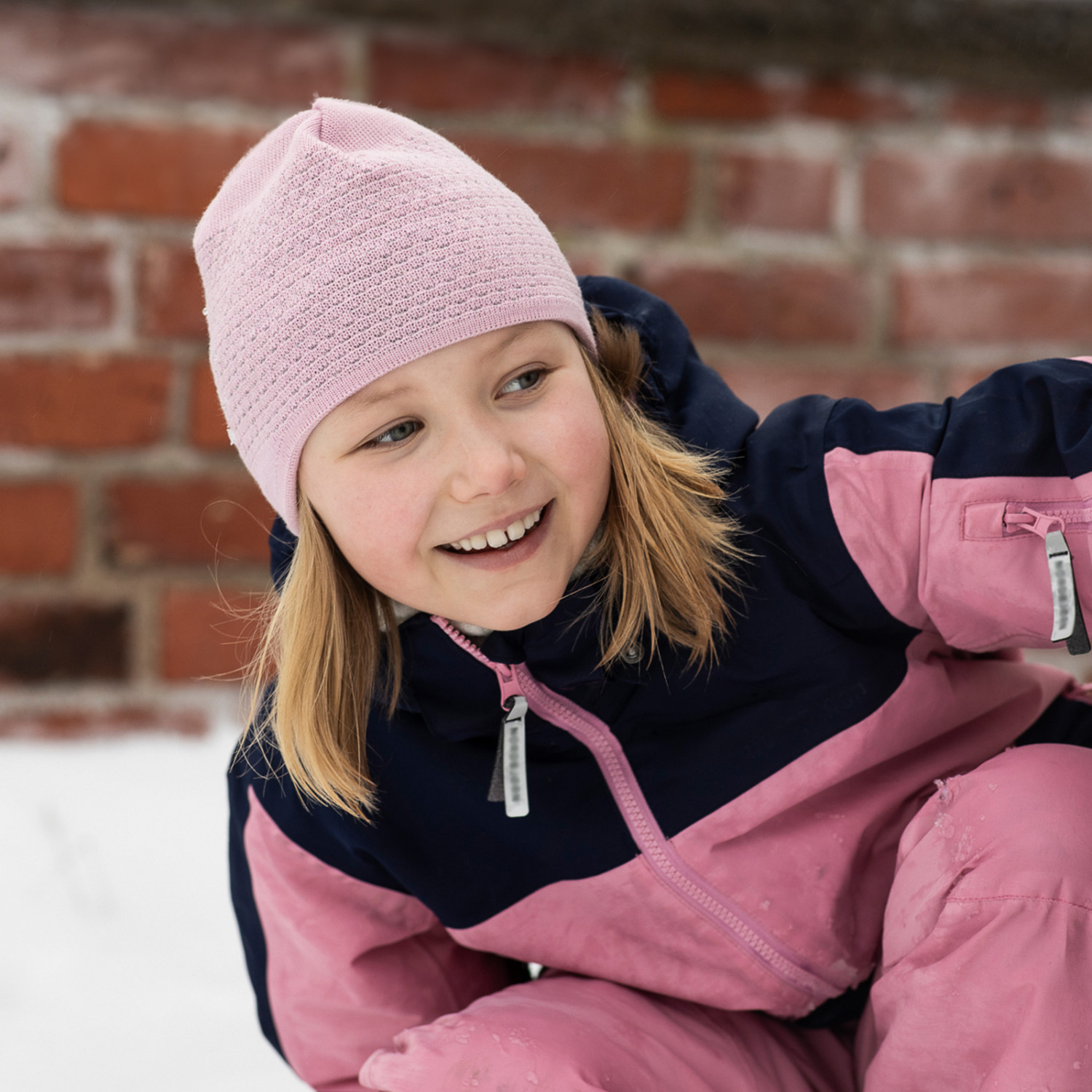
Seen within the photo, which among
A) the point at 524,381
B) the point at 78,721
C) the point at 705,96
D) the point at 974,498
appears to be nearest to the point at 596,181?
the point at 705,96

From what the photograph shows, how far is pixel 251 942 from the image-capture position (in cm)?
95

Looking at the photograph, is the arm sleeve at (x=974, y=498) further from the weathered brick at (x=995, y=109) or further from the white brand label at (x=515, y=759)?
the weathered brick at (x=995, y=109)

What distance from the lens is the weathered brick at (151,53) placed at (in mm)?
1236

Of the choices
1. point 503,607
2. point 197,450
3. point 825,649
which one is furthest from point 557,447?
point 197,450

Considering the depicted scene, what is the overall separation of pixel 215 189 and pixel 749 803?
32.0 inches

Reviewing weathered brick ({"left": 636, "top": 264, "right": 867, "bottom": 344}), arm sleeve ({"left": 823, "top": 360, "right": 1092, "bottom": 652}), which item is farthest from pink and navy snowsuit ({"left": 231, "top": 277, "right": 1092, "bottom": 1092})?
weathered brick ({"left": 636, "top": 264, "right": 867, "bottom": 344})

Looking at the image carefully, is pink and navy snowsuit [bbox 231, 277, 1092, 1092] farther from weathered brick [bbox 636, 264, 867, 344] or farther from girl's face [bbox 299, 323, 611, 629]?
weathered brick [bbox 636, 264, 867, 344]

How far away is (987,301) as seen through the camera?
52.8 inches

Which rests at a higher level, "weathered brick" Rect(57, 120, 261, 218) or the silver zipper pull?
"weathered brick" Rect(57, 120, 261, 218)

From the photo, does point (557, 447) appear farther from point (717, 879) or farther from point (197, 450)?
point (197, 450)

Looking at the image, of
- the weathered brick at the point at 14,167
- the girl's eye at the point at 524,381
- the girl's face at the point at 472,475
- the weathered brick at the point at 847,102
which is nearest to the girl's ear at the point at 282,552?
the girl's face at the point at 472,475

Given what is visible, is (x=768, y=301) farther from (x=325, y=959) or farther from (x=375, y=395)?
(x=325, y=959)

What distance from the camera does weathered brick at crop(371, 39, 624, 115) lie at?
4.13 ft

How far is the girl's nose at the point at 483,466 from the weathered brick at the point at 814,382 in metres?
0.61
